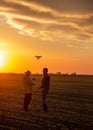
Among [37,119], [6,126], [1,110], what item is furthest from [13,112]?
[6,126]

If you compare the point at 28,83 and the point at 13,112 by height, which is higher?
the point at 28,83

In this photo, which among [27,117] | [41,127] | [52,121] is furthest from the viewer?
[27,117]

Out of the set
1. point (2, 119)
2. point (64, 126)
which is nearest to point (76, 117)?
point (64, 126)

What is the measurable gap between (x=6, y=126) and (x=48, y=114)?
14.5ft

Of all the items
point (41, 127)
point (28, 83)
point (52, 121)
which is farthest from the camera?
point (28, 83)

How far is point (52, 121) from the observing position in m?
16.7

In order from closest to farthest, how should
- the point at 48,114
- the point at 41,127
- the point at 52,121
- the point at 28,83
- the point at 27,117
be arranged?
the point at 41,127 < the point at 52,121 < the point at 27,117 < the point at 48,114 < the point at 28,83

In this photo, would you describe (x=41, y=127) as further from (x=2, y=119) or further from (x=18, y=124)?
(x=2, y=119)

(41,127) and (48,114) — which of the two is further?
(48,114)

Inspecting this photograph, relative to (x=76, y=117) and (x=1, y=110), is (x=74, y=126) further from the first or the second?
(x=1, y=110)

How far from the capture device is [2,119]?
56.4 feet

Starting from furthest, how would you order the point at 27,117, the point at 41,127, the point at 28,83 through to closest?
the point at 28,83
the point at 27,117
the point at 41,127

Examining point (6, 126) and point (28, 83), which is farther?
point (28, 83)

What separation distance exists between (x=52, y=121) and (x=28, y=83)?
14.6ft
